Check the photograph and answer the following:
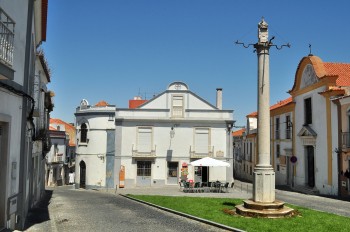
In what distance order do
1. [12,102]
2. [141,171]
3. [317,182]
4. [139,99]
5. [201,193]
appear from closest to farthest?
[12,102]
[201,193]
[317,182]
[141,171]
[139,99]

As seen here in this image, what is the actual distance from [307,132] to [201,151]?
8279 mm

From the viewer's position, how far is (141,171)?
93.7 ft

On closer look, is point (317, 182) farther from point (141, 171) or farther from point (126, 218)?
point (126, 218)

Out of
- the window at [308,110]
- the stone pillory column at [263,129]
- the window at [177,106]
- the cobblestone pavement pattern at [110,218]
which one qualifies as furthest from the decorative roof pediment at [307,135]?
the stone pillory column at [263,129]

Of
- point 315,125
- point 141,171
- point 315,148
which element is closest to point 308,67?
point 315,125

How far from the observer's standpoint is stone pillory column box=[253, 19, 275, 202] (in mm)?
14414

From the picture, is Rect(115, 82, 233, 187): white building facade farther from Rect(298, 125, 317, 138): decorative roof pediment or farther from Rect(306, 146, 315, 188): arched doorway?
Rect(306, 146, 315, 188): arched doorway

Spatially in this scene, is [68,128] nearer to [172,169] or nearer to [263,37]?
[172,169]

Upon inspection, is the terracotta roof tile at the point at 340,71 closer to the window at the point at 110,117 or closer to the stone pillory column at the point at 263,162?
the stone pillory column at the point at 263,162

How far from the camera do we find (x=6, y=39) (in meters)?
7.77

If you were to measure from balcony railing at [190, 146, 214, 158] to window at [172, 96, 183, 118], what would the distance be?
3.01 meters

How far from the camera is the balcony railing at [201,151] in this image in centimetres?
2859

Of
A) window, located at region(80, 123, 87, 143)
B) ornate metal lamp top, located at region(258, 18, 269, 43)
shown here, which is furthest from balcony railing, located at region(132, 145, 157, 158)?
ornate metal lamp top, located at region(258, 18, 269, 43)

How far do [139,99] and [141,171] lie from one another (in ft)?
34.1
